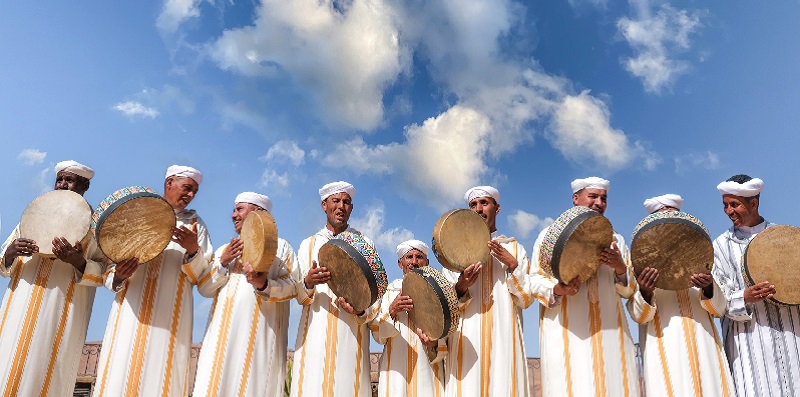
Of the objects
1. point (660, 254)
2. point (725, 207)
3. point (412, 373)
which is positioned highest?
point (725, 207)

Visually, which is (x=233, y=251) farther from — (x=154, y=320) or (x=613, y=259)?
(x=613, y=259)

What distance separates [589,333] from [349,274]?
5.98 feet

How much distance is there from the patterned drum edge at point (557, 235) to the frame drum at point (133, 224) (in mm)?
2703

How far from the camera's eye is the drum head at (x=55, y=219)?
4.85 m

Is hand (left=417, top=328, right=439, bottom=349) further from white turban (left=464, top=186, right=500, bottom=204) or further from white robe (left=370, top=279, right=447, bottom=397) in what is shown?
white turban (left=464, top=186, right=500, bottom=204)

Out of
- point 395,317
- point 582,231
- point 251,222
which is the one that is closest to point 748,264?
point 582,231

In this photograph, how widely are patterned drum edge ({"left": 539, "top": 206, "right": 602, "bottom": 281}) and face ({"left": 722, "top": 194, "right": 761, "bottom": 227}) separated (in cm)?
164

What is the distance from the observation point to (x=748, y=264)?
4582 millimetres

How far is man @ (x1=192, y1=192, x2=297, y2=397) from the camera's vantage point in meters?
4.55

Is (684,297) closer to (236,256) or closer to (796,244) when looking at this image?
(796,244)

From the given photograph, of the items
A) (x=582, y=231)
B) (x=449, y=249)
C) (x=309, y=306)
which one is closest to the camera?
(x=582, y=231)

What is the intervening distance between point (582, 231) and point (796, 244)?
5.91ft

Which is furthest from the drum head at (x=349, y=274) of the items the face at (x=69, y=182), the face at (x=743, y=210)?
the face at (x=743, y=210)

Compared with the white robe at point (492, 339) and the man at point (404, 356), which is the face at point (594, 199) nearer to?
the white robe at point (492, 339)
